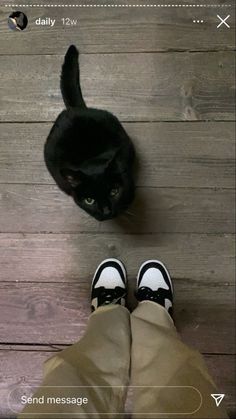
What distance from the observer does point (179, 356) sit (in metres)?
0.78

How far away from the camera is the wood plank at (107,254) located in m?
1.08

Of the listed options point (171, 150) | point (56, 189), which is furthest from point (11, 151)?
point (171, 150)

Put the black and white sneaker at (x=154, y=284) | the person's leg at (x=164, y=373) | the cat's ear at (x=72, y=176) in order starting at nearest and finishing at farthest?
the person's leg at (x=164, y=373), the cat's ear at (x=72, y=176), the black and white sneaker at (x=154, y=284)

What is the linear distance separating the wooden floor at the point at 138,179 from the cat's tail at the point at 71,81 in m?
0.03

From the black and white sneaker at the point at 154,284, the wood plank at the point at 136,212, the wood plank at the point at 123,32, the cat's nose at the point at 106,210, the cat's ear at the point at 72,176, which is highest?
the wood plank at the point at 123,32

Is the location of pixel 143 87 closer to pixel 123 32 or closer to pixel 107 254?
pixel 123 32

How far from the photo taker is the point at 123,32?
44.0 inches

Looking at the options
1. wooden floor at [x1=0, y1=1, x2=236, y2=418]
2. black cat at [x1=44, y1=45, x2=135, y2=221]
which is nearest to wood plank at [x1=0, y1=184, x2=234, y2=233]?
wooden floor at [x1=0, y1=1, x2=236, y2=418]

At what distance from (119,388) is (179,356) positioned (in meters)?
0.13

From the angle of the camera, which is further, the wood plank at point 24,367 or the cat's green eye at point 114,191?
the wood plank at point 24,367

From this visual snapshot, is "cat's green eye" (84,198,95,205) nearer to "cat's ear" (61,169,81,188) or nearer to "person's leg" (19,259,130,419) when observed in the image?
"cat's ear" (61,169,81,188)

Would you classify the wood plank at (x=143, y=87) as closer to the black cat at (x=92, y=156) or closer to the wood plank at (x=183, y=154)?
the wood plank at (x=183, y=154)

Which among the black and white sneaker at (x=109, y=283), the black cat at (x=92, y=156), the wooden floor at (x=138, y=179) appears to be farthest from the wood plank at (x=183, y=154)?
the black and white sneaker at (x=109, y=283)

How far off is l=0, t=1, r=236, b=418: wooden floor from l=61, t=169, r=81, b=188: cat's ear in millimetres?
173
